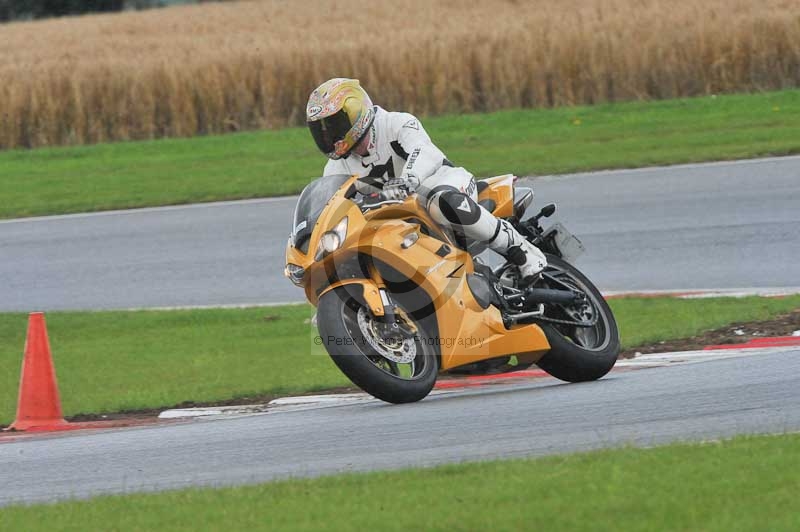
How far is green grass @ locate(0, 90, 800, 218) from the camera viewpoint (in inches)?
717

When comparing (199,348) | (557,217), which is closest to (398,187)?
(199,348)

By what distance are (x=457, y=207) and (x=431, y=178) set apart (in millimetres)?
268

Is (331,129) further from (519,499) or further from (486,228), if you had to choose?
(519,499)

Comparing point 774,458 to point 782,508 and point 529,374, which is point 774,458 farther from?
point 529,374

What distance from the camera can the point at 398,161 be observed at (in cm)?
800

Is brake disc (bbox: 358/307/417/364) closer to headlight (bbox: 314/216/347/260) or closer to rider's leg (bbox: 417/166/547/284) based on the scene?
headlight (bbox: 314/216/347/260)

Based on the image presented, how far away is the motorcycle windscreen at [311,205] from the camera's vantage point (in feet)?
25.0

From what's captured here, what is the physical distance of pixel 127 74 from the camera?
2472 centimetres

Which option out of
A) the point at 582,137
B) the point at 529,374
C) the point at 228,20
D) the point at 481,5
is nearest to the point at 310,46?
the point at 582,137

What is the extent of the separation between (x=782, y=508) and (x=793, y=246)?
856 cm

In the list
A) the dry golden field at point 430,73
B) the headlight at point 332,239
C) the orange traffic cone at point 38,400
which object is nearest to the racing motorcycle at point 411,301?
the headlight at point 332,239

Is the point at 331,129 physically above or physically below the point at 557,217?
above

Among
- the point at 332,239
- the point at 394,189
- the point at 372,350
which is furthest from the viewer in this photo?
the point at 394,189

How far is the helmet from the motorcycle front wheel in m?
0.89
